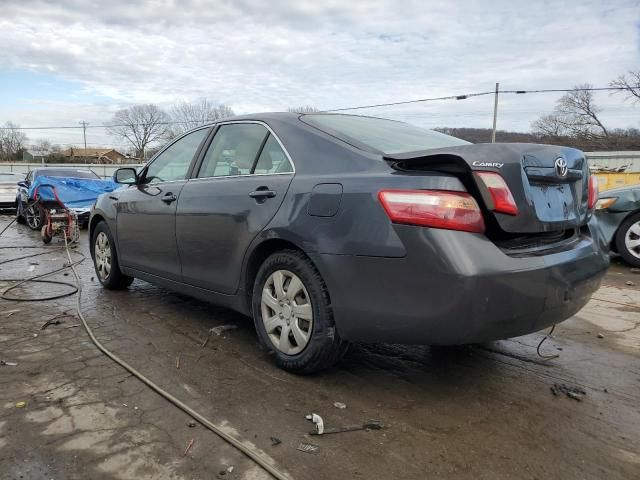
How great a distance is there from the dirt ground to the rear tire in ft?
10.1

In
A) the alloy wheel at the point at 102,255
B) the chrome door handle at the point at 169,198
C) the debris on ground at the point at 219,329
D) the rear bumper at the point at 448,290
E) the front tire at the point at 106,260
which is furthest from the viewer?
the alloy wheel at the point at 102,255

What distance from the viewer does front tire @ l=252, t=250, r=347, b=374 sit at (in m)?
2.94

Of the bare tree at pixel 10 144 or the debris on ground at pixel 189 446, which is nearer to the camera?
the debris on ground at pixel 189 446

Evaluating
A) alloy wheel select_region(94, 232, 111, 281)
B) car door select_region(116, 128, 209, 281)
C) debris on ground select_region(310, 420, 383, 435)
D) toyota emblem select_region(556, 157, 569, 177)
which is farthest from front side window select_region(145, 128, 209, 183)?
toyota emblem select_region(556, 157, 569, 177)

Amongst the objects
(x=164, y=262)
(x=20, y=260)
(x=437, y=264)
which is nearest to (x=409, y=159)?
(x=437, y=264)

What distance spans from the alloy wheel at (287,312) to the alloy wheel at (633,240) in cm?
582

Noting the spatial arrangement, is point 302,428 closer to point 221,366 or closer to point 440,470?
point 440,470

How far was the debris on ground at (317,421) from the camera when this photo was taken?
255 cm

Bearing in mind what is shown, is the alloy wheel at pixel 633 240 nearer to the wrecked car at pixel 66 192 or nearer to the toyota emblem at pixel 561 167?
the toyota emblem at pixel 561 167

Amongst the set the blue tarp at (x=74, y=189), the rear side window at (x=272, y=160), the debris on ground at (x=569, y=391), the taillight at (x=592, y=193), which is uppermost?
the rear side window at (x=272, y=160)

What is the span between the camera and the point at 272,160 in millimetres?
3453

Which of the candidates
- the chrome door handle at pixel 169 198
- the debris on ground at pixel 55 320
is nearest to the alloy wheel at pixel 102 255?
the debris on ground at pixel 55 320

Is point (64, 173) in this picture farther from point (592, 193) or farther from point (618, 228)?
point (592, 193)

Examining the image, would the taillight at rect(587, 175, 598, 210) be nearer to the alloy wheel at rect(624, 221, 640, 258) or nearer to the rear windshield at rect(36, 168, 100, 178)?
the alloy wheel at rect(624, 221, 640, 258)
